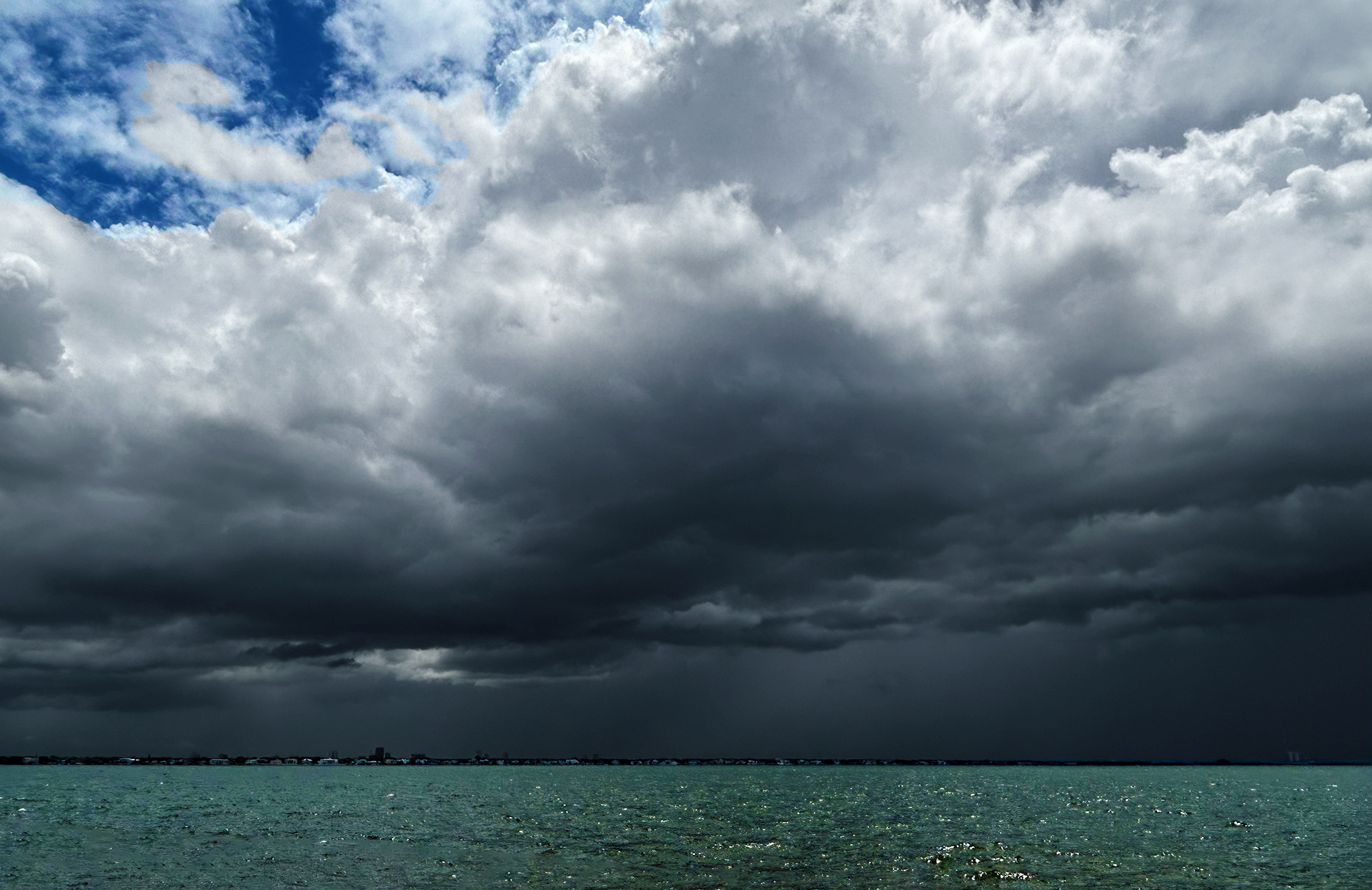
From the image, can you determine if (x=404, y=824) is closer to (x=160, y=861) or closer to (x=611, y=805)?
(x=160, y=861)

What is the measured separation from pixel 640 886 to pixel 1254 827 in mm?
90500

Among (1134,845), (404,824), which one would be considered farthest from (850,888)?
(404,824)

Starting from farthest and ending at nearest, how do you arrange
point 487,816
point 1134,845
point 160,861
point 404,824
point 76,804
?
point 76,804 → point 487,816 → point 404,824 → point 1134,845 → point 160,861

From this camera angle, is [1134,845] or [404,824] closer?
[1134,845]

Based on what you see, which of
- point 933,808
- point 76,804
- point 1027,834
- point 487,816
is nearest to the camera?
point 1027,834

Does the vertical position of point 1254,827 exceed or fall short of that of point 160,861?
it falls short

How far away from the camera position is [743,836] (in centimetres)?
8594

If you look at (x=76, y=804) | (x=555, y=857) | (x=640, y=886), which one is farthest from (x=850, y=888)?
(x=76, y=804)

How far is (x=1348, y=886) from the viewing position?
191 ft

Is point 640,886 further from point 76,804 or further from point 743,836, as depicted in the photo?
point 76,804

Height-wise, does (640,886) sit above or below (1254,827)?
above

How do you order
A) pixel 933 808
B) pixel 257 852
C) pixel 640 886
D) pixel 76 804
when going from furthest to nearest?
pixel 76 804
pixel 933 808
pixel 257 852
pixel 640 886

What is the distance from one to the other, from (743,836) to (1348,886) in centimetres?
4795

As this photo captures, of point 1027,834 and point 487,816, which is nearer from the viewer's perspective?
point 1027,834
